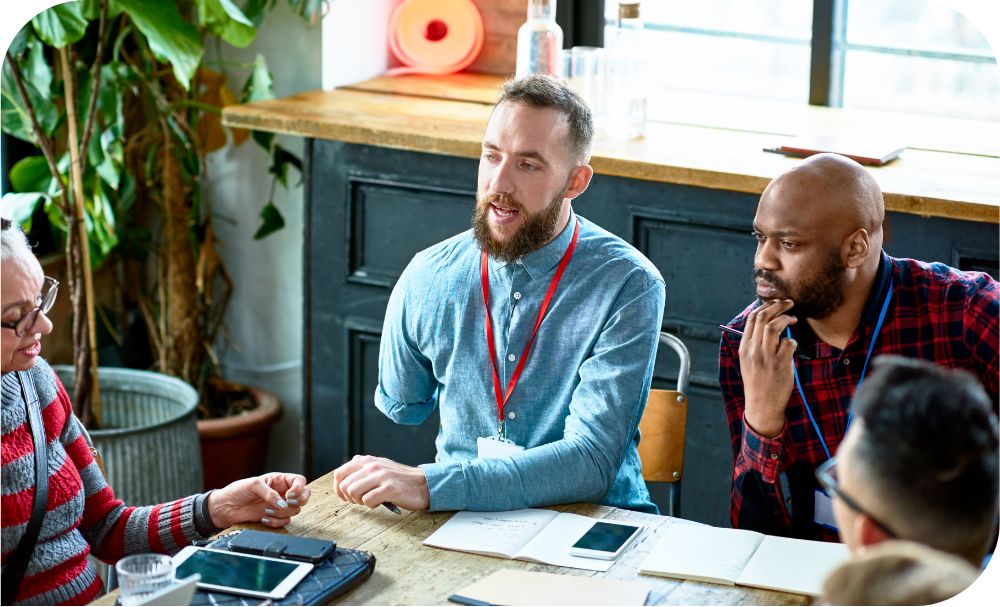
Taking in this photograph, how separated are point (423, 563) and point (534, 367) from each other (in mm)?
535

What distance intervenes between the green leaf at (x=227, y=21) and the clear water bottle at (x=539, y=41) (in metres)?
0.68

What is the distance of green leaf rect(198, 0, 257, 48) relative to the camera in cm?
335

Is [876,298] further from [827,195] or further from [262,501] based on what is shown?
[262,501]

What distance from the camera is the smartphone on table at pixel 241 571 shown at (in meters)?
1.79

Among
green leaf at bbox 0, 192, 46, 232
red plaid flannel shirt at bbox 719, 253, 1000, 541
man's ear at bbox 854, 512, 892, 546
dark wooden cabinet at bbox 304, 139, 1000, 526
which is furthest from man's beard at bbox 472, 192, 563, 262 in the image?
green leaf at bbox 0, 192, 46, 232

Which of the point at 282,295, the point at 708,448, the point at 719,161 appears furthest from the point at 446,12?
the point at 708,448

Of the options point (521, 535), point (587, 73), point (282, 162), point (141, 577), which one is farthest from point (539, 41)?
point (141, 577)

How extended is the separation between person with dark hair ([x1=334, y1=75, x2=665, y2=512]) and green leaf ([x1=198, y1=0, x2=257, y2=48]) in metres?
1.15

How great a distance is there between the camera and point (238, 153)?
4.07 m

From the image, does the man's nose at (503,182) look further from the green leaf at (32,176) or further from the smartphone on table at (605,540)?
the green leaf at (32,176)

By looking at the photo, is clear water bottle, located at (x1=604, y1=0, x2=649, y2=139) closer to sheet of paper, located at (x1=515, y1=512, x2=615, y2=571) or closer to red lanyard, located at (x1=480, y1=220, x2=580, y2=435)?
red lanyard, located at (x1=480, y1=220, x2=580, y2=435)

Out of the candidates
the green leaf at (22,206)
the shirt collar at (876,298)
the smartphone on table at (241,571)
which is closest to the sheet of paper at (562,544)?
the smartphone on table at (241,571)

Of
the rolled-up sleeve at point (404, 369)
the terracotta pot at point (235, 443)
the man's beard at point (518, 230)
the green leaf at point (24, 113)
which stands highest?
the green leaf at point (24, 113)

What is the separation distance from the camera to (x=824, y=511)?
2.19 m
